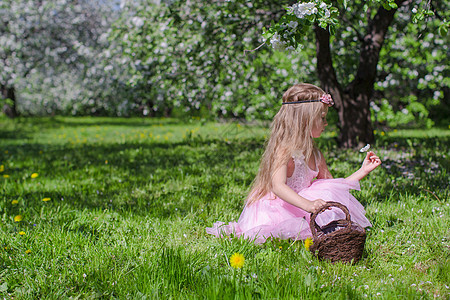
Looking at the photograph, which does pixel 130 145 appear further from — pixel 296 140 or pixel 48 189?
pixel 296 140

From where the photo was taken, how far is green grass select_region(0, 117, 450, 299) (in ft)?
6.48

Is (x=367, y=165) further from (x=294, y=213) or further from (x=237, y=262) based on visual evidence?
(x=237, y=262)

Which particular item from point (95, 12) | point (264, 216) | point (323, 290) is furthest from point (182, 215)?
point (95, 12)

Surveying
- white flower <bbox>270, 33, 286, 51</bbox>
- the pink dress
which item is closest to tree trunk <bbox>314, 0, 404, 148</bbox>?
the pink dress

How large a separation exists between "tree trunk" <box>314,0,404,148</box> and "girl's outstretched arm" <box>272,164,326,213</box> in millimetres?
3890

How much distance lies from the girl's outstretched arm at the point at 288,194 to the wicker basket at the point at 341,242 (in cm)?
8

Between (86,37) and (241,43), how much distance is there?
12.4 m

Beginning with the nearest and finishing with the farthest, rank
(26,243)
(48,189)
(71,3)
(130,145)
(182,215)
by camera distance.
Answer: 1. (26,243)
2. (182,215)
3. (48,189)
4. (130,145)
5. (71,3)

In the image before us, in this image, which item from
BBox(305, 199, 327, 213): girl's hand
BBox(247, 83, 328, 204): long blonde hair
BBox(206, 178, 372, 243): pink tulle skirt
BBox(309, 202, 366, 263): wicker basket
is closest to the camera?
BBox(309, 202, 366, 263): wicker basket

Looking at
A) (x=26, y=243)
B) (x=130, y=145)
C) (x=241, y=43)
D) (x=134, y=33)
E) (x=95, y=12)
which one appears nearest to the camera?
(x=26, y=243)

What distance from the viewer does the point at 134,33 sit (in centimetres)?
706

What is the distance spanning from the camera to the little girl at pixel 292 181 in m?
2.61

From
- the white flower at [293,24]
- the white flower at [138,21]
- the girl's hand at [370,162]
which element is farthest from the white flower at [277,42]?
the white flower at [138,21]

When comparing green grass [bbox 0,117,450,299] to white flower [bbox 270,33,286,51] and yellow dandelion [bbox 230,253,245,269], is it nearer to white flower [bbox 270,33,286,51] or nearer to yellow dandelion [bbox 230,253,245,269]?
yellow dandelion [bbox 230,253,245,269]
